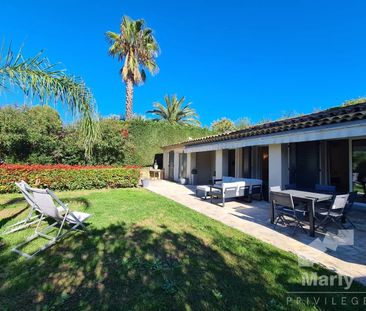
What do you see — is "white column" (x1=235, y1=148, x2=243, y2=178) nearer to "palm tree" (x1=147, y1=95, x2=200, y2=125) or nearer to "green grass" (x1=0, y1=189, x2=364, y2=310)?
"green grass" (x1=0, y1=189, x2=364, y2=310)

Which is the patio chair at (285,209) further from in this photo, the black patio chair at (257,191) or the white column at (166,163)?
the white column at (166,163)

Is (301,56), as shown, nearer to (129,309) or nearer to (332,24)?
(332,24)

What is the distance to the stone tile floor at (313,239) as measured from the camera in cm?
480

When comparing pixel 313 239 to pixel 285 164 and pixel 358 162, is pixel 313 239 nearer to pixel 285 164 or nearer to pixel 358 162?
pixel 285 164

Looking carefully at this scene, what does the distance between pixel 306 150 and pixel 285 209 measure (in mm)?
5488

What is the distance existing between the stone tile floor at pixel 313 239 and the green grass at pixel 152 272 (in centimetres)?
52

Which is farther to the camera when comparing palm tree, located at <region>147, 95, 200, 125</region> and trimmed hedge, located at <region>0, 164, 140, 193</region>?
palm tree, located at <region>147, 95, 200, 125</region>

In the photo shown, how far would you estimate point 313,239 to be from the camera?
6238 millimetres

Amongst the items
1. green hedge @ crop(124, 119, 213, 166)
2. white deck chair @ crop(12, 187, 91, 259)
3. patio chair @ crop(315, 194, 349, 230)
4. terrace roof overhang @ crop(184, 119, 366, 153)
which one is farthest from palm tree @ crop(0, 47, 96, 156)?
green hedge @ crop(124, 119, 213, 166)

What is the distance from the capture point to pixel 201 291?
12.1 feet

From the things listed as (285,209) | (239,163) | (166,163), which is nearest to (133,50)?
(166,163)

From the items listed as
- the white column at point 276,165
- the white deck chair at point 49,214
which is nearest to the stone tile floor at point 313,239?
the white column at point 276,165

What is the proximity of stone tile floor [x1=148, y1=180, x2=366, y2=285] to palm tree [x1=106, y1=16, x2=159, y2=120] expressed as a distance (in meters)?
19.7

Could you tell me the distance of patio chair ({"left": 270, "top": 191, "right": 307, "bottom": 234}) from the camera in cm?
672
